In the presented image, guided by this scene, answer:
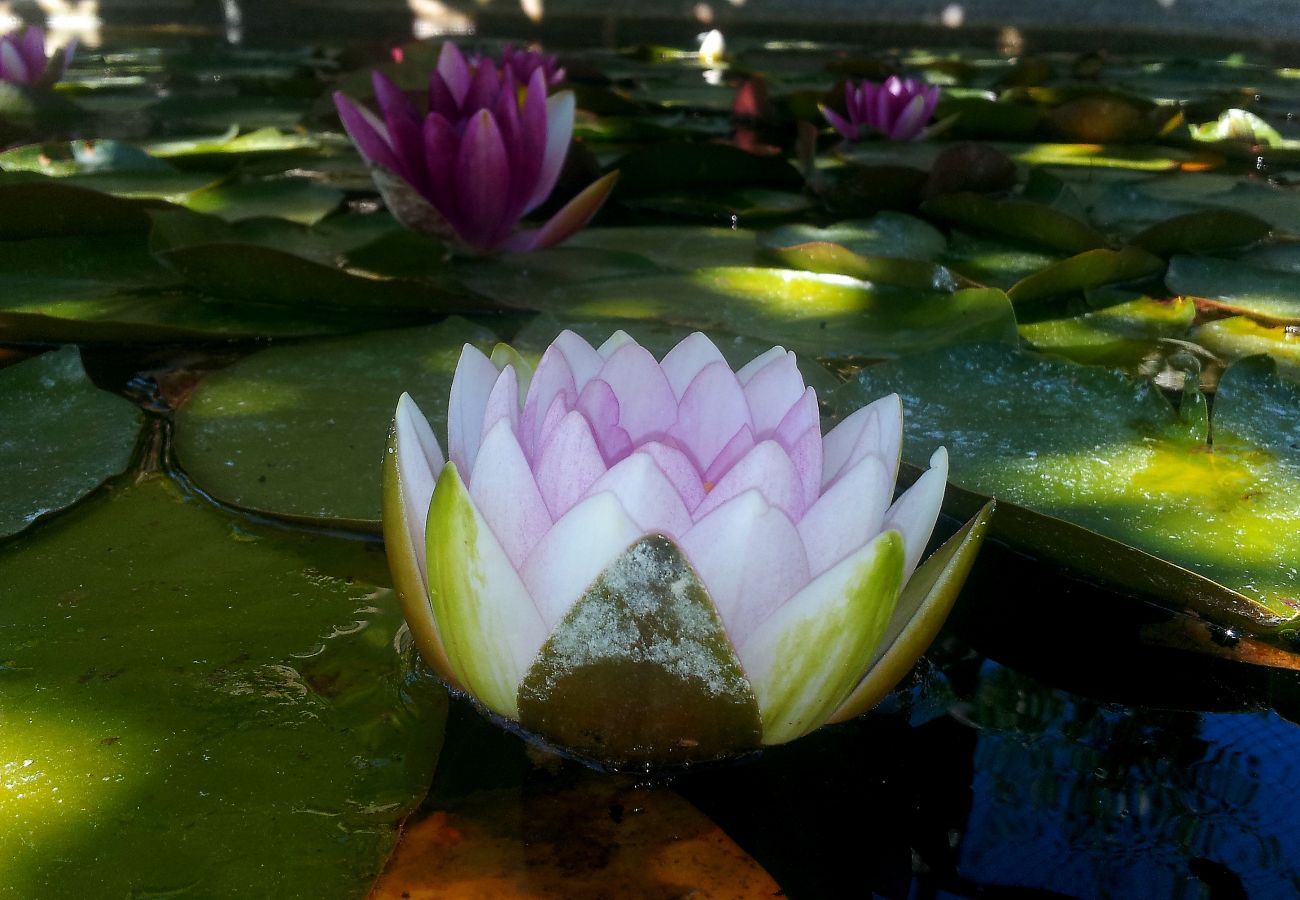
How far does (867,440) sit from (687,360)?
139 mm

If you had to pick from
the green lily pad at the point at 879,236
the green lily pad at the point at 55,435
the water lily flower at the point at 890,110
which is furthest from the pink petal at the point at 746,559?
the water lily flower at the point at 890,110

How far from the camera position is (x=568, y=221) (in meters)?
1.57

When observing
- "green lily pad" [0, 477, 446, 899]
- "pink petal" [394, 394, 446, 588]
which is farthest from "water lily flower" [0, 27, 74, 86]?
"pink petal" [394, 394, 446, 588]

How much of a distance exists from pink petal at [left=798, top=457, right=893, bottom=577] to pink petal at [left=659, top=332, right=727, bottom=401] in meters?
0.16

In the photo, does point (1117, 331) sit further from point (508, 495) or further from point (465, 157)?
point (508, 495)

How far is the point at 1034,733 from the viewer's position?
68cm

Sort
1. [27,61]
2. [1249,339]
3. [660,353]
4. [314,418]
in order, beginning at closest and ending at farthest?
1. [314,418]
2. [660,353]
3. [1249,339]
4. [27,61]

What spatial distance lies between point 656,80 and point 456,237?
272 centimetres

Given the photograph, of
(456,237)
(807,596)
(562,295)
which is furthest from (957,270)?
(807,596)

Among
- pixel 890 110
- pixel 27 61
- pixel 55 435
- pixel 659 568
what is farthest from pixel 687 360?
pixel 27 61

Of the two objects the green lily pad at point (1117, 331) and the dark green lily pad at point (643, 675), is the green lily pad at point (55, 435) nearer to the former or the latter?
the dark green lily pad at point (643, 675)

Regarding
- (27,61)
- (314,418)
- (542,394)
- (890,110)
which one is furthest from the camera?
(27,61)

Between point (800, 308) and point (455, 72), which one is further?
point (455, 72)

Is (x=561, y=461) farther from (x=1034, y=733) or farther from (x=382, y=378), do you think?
(x=382, y=378)
